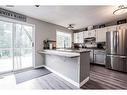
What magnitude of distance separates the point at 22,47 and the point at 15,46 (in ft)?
1.09

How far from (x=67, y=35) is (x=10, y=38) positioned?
154 inches

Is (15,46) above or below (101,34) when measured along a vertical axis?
below

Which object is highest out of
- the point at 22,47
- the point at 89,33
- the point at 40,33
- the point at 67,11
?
the point at 67,11

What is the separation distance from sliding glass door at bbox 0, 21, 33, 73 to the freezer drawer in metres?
3.74

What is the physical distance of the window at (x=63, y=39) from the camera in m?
5.58

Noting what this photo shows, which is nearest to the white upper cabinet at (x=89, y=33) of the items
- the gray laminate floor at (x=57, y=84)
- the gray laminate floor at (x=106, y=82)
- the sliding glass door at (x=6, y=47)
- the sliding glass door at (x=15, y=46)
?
the gray laminate floor at (x=106, y=82)

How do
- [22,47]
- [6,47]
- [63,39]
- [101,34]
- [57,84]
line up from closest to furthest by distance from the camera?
1. [57,84]
2. [6,47]
3. [22,47]
4. [101,34]
5. [63,39]

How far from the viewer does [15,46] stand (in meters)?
3.58

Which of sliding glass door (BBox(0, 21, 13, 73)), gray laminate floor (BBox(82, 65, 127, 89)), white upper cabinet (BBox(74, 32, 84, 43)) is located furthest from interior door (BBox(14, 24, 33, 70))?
white upper cabinet (BBox(74, 32, 84, 43))

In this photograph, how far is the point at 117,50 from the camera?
3.70 meters

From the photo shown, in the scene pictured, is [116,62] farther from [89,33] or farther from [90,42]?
[89,33]

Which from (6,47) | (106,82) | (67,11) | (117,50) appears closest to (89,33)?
(117,50)

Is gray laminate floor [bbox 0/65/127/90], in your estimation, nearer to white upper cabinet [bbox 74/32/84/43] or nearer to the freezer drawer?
the freezer drawer
